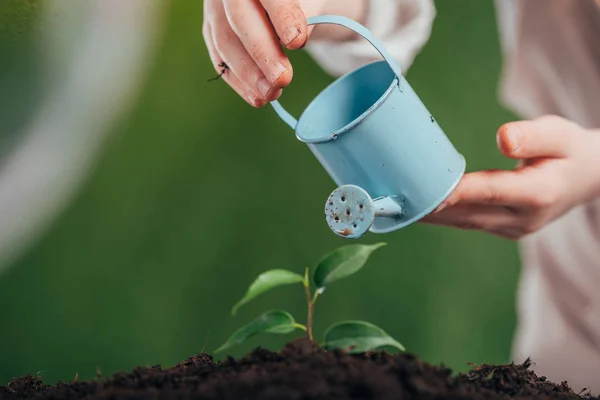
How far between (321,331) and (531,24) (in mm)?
747

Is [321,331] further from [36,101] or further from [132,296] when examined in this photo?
[36,101]

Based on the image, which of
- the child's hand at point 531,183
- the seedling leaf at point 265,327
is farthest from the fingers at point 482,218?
the seedling leaf at point 265,327

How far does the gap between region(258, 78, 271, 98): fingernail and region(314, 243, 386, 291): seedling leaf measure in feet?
0.67

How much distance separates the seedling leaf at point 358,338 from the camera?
2.04 ft

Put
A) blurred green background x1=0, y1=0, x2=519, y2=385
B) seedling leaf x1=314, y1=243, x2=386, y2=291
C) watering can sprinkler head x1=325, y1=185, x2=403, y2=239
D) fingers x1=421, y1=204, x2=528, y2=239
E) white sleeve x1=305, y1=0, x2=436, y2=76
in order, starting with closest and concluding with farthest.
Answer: watering can sprinkler head x1=325, y1=185, x2=403, y2=239
seedling leaf x1=314, y1=243, x2=386, y2=291
fingers x1=421, y1=204, x2=528, y2=239
white sleeve x1=305, y1=0, x2=436, y2=76
blurred green background x1=0, y1=0, x2=519, y2=385

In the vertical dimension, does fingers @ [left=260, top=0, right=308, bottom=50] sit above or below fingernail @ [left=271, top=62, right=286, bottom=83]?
above

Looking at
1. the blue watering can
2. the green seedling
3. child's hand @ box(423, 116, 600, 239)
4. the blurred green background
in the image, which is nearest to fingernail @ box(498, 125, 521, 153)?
child's hand @ box(423, 116, 600, 239)

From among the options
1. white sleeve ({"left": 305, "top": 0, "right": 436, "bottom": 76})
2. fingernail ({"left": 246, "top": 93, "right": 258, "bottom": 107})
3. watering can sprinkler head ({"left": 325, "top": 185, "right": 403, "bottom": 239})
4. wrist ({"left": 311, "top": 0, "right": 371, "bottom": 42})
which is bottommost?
watering can sprinkler head ({"left": 325, "top": 185, "right": 403, "bottom": 239})

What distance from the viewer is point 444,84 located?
1396 mm

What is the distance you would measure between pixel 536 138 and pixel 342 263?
0.31 m

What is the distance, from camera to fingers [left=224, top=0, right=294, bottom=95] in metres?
0.68

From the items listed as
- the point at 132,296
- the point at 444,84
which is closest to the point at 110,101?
the point at 132,296

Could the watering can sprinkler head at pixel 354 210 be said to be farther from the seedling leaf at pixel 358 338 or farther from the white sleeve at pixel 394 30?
the white sleeve at pixel 394 30

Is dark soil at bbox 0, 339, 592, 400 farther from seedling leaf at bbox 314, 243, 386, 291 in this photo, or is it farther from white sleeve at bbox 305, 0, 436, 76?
white sleeve at bbox 305, 0, 436, 76
